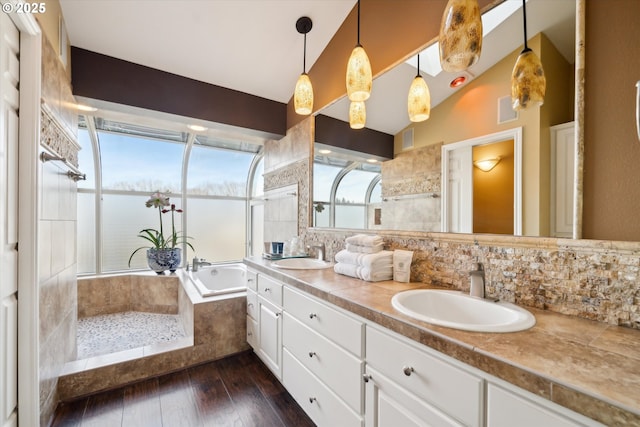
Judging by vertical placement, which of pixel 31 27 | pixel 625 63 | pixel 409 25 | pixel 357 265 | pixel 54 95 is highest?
pixel 409 25

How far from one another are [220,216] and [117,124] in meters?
1.77

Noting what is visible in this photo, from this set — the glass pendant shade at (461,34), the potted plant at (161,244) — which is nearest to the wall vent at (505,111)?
the glass pendant shade at (461,34)

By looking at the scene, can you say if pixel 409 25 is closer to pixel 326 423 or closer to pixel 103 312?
pixel 326 423

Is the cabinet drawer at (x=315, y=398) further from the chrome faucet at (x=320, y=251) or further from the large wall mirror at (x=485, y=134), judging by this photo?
the large wall mirror at (x=485, y=134)

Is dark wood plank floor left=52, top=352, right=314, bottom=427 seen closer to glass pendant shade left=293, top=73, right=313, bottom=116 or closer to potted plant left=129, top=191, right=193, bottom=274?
potted plant left=129, top=191, right=193, bottom=274

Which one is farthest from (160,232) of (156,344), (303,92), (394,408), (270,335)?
(394,408)

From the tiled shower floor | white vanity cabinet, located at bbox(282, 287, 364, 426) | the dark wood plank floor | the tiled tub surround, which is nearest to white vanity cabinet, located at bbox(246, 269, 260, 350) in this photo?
the tiled tub surround

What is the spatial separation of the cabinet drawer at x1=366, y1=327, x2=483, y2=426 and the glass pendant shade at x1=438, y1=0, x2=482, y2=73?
1123mm

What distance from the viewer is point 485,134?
51.7 inches

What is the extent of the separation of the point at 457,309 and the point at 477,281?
0.16 metres

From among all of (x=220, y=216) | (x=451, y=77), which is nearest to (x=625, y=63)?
(x=451, y=77)

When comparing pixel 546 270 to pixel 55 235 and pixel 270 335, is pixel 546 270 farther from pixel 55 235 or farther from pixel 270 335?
pixel 55 235

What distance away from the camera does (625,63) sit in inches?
37.1

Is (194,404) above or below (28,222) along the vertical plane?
below
